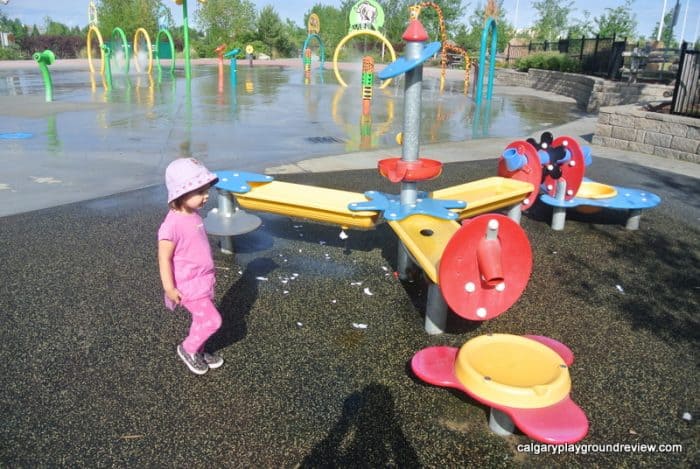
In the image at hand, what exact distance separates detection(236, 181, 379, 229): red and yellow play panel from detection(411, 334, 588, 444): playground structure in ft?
4.87

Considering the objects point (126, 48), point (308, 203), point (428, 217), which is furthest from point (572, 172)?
point (126, 48)

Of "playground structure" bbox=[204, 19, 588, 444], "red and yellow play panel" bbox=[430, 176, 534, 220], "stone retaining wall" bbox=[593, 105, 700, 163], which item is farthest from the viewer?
"stone retaining wall" bbox=[593, 105, 700, 163]

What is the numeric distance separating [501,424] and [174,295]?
5.65 ft

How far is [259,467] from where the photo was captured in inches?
92.4

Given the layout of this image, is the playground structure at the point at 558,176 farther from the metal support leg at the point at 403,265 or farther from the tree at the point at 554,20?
the tree at the point at 554,20

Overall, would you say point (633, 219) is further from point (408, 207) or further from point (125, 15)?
point (125, 15)

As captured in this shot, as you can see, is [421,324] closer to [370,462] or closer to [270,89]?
[370,462]

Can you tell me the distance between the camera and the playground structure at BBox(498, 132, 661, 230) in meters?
5.22

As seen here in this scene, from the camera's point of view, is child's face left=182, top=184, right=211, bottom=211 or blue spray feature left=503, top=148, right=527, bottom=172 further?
blue spray feature left=503, top=148, right=527, bottom=172

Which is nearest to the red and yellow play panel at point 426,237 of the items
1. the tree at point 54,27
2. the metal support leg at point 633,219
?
the metal support leg at point 633,219

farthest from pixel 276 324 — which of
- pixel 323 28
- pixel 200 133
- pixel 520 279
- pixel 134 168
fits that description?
pixel 323 28

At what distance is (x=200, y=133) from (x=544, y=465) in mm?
9220

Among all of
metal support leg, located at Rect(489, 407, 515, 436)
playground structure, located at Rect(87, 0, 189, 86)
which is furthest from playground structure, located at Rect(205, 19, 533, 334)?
playground structure, located at Rect(87, 0, 189, 86)

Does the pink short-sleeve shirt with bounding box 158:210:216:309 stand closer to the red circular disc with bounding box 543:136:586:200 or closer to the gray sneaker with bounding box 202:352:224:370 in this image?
the gray sneaker with bounding box 202:352:224:370
